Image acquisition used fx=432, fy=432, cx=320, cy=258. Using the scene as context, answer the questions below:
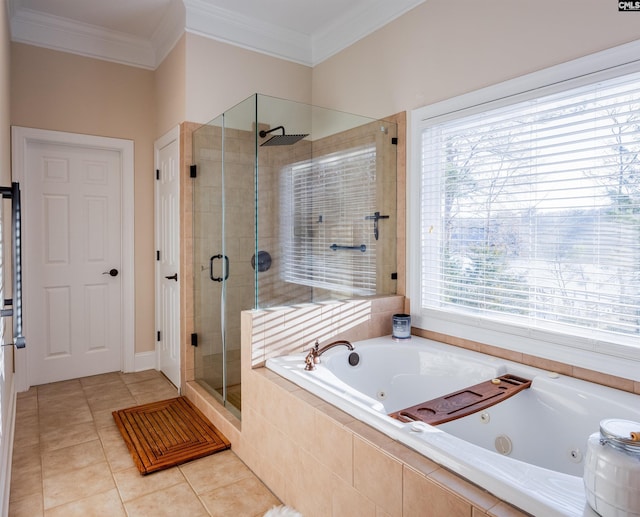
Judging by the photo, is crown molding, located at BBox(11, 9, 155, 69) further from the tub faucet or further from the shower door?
the tub faucet

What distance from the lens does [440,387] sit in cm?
236

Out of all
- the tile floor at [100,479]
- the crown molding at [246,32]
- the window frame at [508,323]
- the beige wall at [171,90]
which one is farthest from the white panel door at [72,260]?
the window frame at [508,323]

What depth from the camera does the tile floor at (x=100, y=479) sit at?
1938mm

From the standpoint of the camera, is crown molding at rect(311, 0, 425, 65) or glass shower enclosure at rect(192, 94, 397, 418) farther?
crown molding at rect(311, 0, 425, 65)

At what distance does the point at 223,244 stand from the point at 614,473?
237 centimetres

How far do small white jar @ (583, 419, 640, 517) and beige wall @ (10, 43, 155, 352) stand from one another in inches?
140

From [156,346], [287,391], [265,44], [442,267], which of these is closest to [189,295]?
[156,346]

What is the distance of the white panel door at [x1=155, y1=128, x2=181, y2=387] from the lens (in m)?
3.37

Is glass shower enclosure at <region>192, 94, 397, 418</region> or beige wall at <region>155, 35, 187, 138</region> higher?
beige wall at <region>155, 35, 187, 138</region>

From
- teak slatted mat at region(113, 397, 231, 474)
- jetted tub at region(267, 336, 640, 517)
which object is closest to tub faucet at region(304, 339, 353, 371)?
jetted tub at region(267, 336, 640, 517)

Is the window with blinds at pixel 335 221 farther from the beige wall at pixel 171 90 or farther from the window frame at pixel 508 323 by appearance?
the beige wall at pixel 171 90

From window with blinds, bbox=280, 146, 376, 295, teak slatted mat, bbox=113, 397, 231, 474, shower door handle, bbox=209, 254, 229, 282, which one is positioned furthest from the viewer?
shower door handle, bbox=209, 254, 229, 282

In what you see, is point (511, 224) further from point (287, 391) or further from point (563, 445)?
point (287, 391)

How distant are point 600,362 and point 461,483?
3.67ft
